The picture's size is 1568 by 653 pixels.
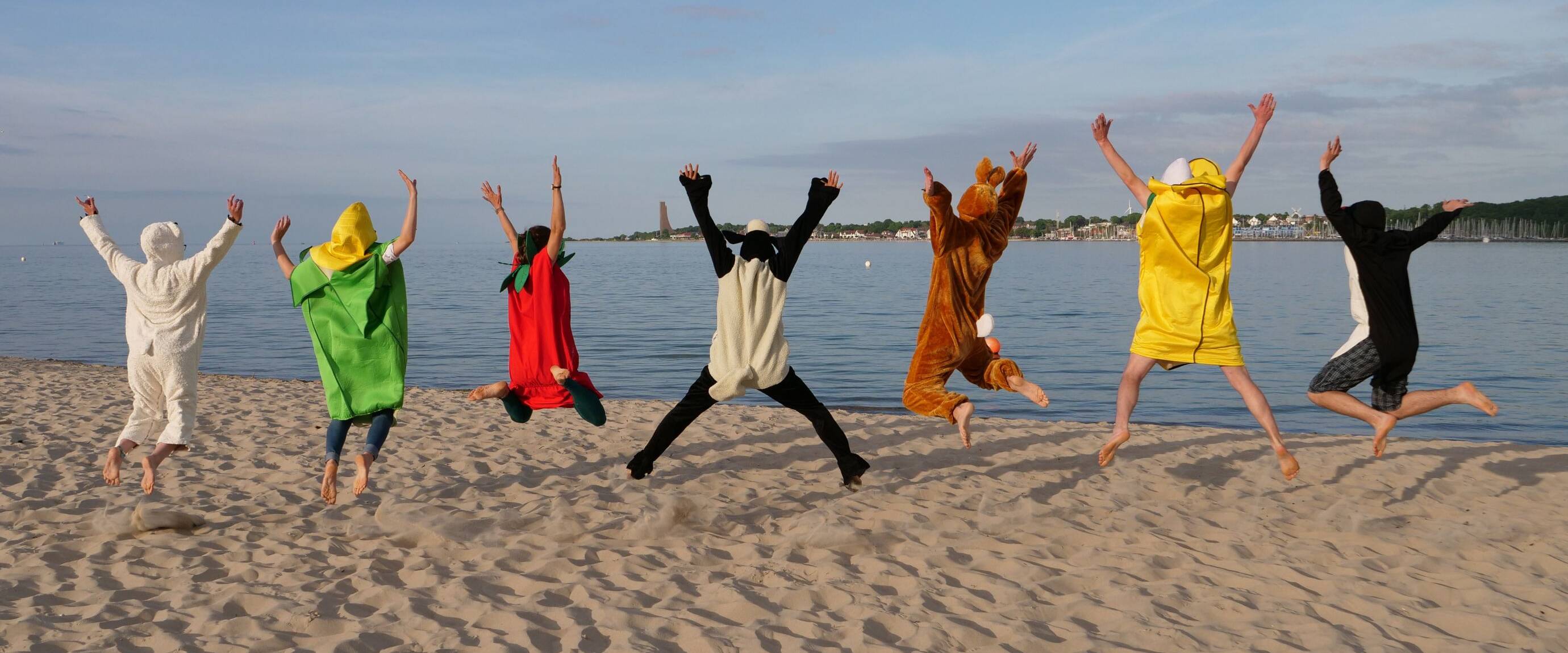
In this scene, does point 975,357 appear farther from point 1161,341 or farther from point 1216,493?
point 1216,493

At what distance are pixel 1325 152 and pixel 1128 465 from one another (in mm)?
3087

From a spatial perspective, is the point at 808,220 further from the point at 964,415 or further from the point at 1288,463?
the point at 1288,463

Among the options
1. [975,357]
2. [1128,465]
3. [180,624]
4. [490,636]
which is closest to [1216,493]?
[1128,465]

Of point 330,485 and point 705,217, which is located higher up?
point 705,217

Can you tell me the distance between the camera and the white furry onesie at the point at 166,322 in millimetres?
6262

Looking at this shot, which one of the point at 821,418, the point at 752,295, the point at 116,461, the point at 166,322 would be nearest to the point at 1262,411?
the point at 821,418

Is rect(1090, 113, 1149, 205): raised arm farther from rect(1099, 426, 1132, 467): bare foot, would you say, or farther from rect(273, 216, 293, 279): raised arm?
rect(273, 216, 293, 279): raised arm

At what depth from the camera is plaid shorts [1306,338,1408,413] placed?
682cm

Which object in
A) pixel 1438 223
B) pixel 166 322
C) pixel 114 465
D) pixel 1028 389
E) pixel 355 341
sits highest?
pixel 1438 223

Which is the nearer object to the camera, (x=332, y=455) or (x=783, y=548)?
(x=783, y=548)

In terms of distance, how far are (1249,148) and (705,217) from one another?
351 centimetres

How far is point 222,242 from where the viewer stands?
20.3 ft

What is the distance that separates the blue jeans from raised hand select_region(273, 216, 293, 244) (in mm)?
1212

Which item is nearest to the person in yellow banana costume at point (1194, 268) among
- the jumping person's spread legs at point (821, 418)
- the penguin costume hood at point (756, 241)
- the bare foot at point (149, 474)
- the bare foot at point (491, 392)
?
the jumping person's spread legs at point (821, 418)
